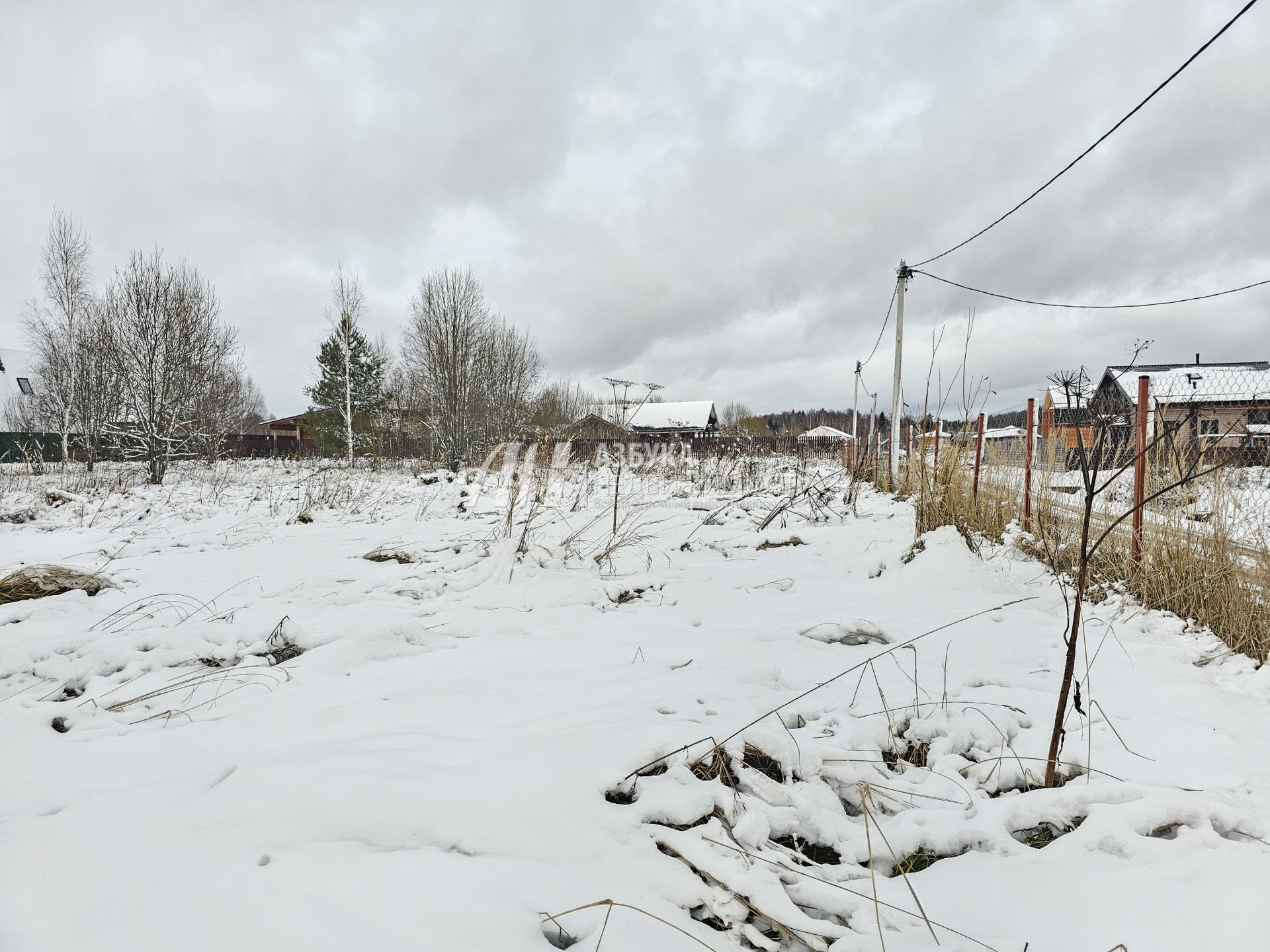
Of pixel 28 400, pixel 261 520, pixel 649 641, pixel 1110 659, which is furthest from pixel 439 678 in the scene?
pixel 28 400

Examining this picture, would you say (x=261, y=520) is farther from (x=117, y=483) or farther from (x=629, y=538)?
(x=117, y=483)

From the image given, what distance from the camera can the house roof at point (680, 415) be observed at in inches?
1911

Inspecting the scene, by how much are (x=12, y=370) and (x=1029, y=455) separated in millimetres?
44172

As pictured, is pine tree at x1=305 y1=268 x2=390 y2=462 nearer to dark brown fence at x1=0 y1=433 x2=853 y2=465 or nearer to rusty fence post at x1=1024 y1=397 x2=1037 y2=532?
dark brown fence at x1=0 y1=433 x2=853 y2=465

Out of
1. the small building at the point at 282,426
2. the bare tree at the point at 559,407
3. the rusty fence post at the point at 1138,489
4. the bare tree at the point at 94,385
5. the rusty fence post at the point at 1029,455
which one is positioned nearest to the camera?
the rusty fence post at the point at 1138,489

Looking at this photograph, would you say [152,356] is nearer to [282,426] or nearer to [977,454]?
[977,454]

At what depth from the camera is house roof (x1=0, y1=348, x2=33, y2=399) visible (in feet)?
87.8

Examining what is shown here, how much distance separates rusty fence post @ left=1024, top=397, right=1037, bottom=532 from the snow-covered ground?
1.86 metres

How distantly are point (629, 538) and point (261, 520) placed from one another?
501 centimetres

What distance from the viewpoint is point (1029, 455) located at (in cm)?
488

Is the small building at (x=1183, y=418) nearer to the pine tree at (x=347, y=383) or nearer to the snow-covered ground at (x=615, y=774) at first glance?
the snow-covered ground at (x=615, y=774)

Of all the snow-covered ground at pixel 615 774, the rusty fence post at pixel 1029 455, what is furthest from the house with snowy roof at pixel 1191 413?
the snow-covered ground at pixel 615 774

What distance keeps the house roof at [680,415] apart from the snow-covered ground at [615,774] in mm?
44878

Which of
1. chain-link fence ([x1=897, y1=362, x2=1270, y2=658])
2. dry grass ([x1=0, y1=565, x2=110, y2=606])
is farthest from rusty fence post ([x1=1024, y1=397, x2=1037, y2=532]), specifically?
dry grass ([x1=0, y1=565, x2=110, y2=606])
